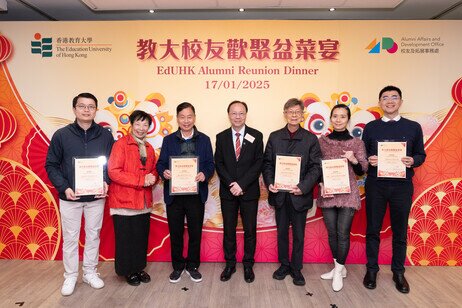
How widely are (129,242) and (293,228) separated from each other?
1.56m

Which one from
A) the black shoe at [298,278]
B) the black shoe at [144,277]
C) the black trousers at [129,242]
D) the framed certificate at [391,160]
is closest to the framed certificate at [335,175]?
the framed certificate at [391,160]

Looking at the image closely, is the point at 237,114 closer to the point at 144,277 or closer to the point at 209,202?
the point at 209,202

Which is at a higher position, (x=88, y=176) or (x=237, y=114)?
(x=237, y=114)

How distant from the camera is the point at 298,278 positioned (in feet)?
10.3

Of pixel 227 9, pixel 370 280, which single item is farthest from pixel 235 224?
pixel 227 9

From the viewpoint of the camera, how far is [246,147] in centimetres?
314

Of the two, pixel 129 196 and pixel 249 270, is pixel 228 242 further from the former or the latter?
pixel 129 196

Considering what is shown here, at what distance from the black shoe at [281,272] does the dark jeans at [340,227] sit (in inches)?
19.7

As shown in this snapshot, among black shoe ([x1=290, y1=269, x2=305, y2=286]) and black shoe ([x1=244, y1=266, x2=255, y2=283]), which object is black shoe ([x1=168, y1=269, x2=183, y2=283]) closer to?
black shoe ([x1=244, y1=266, x2=255, y2=283])

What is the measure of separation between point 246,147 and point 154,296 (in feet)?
5.16

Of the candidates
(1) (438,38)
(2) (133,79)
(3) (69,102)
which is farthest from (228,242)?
(1) (438,38)

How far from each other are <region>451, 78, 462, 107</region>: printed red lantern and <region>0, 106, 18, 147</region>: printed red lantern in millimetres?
4681

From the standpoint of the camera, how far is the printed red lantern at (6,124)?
354cm

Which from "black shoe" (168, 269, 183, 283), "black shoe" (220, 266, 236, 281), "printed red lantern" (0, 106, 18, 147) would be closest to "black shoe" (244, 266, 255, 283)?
"black shoe" (220, 266, 236, 281)
